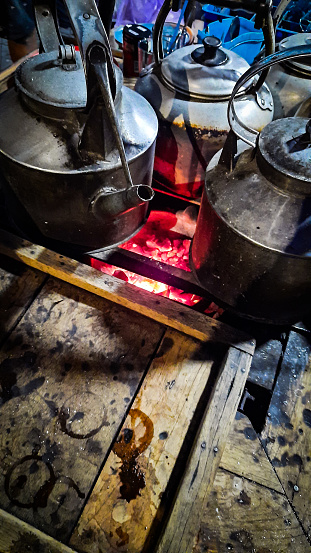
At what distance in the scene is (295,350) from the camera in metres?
1.81

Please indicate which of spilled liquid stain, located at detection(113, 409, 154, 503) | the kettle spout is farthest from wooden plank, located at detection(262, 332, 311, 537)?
the kettle spout

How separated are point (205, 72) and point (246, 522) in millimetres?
2262

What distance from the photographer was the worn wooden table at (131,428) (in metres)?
1.18

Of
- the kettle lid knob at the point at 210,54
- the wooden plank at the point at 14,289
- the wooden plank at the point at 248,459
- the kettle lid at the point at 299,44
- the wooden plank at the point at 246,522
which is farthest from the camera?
the kettle lid at the point at 299,44

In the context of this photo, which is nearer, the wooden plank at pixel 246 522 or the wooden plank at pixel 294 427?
the wooden plank at pixel 246 522

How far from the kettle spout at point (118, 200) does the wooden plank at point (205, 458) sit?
774 mm

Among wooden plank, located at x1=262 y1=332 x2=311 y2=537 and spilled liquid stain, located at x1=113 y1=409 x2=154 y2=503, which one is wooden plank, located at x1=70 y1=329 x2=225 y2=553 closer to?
spilled liquid stain, located at x1=113 y1=409 x2=154 y2=503

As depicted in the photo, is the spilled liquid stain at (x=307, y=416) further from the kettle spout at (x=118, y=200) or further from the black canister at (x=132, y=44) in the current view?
the black canister at (x=132, y=44)

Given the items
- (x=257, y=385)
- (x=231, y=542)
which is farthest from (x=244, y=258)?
(x=231, y=542)

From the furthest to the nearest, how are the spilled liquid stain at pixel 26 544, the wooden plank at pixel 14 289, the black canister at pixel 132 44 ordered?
the black canister at pixel 132 44 < the wooden plank at pixel 14 289 < the spilled liquid stain at pixel 26 544

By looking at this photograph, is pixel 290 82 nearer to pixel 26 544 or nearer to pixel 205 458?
pixel 205 458

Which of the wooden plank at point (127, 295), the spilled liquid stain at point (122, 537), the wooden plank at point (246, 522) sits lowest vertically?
the wooden plank at point (246, 522)

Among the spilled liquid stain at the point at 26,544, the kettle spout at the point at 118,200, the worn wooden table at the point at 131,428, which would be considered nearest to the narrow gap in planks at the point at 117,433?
the worn wooden table at the point at 131,428

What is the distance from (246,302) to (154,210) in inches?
42.1
